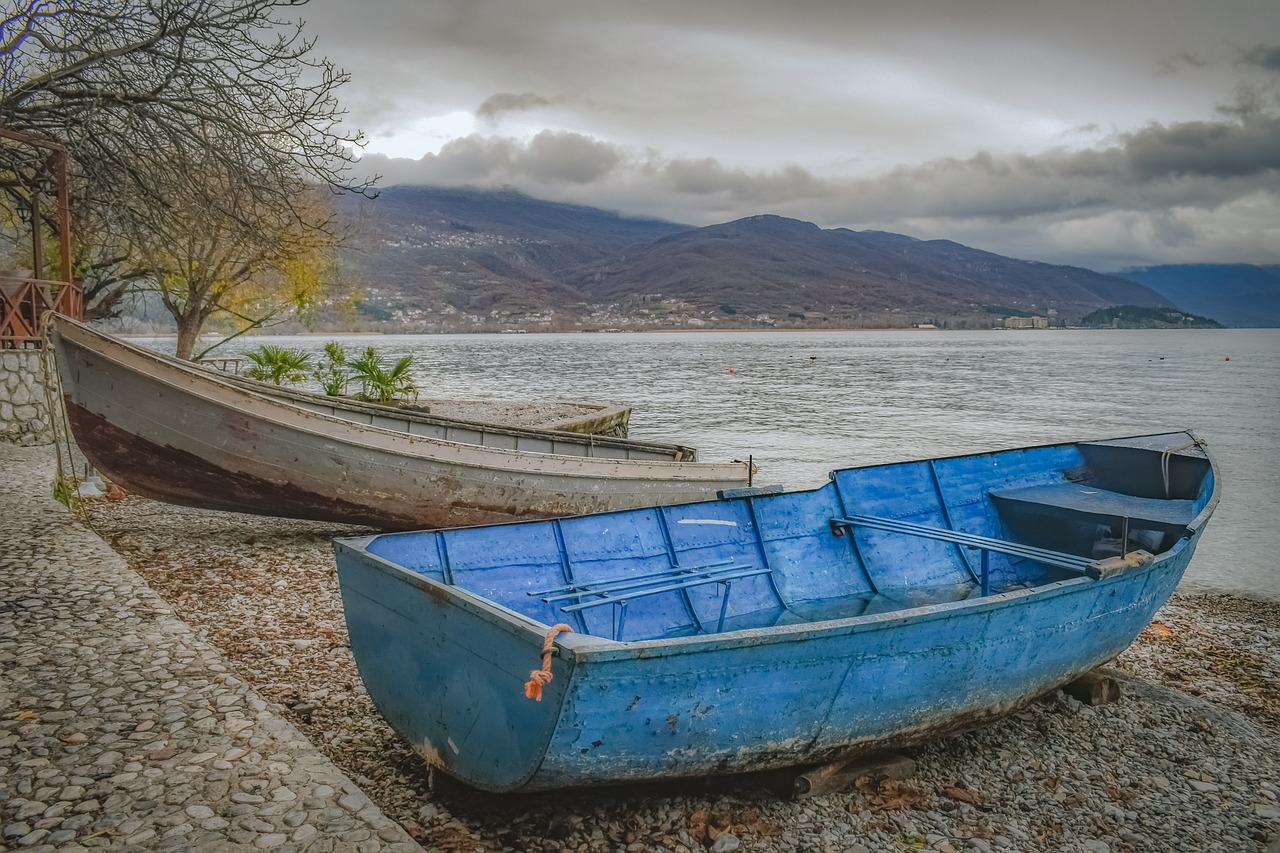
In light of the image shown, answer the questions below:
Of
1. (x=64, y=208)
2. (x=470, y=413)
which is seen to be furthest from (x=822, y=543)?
(x=470, y=413)

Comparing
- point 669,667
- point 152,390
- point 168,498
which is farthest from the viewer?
point 168,498

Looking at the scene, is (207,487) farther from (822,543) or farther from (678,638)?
(678,638)

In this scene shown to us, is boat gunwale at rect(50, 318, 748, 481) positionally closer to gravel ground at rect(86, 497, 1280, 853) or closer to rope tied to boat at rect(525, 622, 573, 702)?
gravel ground at rect(86, 497, 1280, 853)

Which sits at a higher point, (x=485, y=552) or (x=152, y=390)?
(x=152, y=390)

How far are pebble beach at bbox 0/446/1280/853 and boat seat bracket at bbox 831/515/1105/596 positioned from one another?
1.10 metres

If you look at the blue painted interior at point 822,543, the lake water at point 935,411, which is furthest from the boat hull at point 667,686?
the lake water at point 935,411

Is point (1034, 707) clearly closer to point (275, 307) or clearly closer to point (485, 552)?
point (485, 552)

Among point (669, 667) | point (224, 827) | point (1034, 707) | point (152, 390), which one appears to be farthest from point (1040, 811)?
point (152, 390)

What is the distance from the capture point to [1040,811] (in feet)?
15.6

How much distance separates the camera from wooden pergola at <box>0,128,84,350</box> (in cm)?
1171

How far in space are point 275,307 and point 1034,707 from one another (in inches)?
1078

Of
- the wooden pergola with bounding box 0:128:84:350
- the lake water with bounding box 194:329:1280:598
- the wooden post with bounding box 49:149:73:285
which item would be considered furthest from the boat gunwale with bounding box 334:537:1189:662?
the wooden pergola with bounding box 0:128:84:350

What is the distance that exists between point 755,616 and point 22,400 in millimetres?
14331

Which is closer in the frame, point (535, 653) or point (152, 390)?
point (535, 653)
